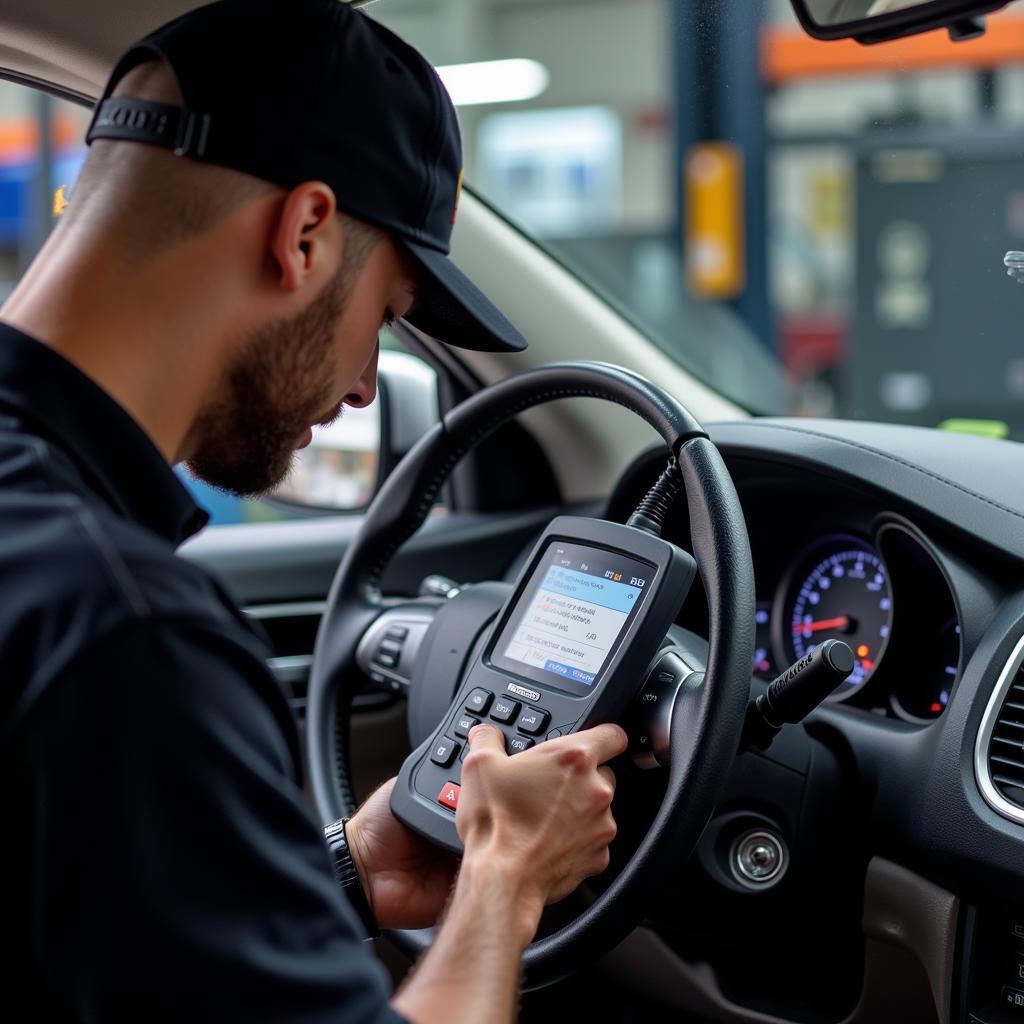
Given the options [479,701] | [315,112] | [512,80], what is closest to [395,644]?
[479,701]

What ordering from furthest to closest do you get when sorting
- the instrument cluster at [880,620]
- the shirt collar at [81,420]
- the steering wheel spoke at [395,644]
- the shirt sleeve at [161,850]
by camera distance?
the steering wheel spoke at [395,644] < the instrument cluster at [880,620] < the shirt collar at [81,420] < the shirt sleeve at [161,850]

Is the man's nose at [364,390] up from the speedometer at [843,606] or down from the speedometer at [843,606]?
up

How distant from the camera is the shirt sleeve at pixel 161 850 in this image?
688 millimetres

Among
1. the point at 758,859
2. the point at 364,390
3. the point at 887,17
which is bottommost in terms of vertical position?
the point at 758,859

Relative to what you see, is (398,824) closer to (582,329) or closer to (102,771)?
(102,771)

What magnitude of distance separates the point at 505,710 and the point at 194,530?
1.26 feet

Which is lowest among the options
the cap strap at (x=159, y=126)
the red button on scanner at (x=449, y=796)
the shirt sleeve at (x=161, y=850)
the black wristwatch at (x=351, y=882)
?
the black wristwatch at (x=351, y=882)

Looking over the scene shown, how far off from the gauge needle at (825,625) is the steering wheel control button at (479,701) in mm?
502

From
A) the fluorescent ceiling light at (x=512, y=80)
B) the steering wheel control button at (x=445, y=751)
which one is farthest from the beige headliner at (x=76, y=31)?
the fluorescent ceiling light at (x=512, y=80)

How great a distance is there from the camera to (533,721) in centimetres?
122

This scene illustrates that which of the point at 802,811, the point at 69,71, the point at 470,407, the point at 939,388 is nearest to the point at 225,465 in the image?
the point at 470,407

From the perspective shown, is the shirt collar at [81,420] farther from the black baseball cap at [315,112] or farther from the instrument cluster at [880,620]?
the instrument cluster at [880,620]

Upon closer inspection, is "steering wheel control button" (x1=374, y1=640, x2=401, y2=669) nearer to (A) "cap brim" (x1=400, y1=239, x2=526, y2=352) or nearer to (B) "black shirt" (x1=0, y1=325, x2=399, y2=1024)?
(A) "cap brim" (x1=400, y1=239, x2=526, y2=352)

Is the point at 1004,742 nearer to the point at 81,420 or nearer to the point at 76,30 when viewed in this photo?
the point at 81,420
